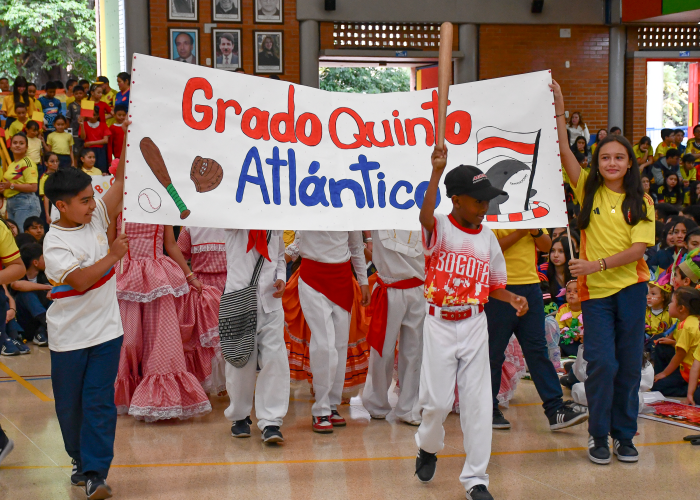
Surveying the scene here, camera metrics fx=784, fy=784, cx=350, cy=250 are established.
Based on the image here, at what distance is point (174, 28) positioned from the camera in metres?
15.9

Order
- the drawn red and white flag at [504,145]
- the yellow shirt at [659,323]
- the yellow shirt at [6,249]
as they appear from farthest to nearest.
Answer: the yellow shirt at [659,323] < the drawn red and white flag at [504,145] < the yellow shirt at [6,249]

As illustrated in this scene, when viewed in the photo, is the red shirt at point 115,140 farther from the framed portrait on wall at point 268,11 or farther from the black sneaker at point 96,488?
the black sneaker at point 96,488

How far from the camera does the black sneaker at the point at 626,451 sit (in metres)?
4.64

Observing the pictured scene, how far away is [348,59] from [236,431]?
1292 cm

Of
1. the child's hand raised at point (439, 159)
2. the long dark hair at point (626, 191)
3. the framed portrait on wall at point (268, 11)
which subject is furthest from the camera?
the framed portrait on wall at point (268, 11)

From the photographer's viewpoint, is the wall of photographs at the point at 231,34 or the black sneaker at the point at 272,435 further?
the wall of photographs at the point at 231,34

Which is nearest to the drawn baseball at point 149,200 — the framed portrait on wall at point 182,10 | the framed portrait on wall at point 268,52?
the framed portrait on wall at point 268,52

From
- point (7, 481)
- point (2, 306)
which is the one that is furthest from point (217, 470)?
point (2, 306)

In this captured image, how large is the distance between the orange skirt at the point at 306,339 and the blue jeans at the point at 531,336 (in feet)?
3.80

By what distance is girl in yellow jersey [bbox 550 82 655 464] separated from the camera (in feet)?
15.1

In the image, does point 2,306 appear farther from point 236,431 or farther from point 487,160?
point 487,160

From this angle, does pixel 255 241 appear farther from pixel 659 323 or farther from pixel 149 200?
pixel 659 323

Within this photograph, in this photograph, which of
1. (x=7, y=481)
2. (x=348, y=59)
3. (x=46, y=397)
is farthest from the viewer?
(x=348, y=59)

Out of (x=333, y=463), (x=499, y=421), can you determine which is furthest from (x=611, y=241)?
(x=333, y=463)
